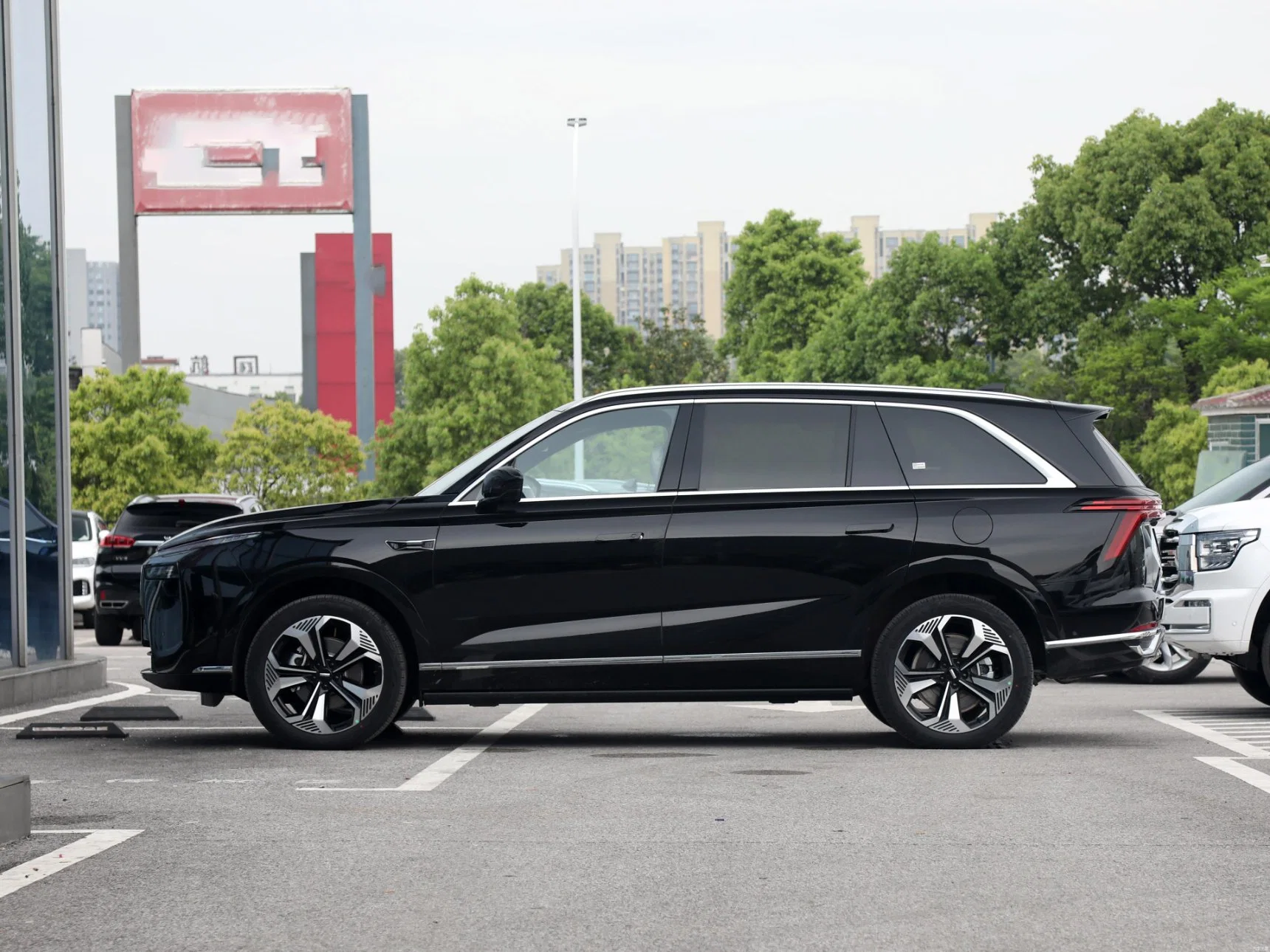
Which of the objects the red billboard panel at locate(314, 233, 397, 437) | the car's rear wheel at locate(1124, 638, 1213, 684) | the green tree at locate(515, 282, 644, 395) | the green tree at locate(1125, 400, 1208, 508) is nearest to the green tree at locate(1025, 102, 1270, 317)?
the green tree at locate(1125, 400, 1208, 508)

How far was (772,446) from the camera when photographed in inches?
372

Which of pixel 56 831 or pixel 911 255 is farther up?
pixel 911 255

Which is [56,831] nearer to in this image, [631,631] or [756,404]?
[631,631]

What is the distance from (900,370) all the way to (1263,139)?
13.2 m

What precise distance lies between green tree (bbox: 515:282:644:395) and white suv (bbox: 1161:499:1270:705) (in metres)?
72.3

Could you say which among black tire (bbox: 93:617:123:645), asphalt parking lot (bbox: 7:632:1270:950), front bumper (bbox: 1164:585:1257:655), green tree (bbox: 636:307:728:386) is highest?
green tree (bbox: 636:307:728:386)

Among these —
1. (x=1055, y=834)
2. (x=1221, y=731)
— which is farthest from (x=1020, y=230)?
(x=1055, y=834)

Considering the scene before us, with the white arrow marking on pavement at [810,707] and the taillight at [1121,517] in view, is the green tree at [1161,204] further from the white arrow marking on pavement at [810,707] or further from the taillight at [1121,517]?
the taillight at [1121,517]

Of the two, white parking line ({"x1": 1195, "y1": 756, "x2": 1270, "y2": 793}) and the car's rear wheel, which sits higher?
white parking line ({"x1": 1195, "y1": 756, "x2": 1270, "y2": 793})

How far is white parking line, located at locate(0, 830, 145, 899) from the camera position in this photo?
5.75 meters

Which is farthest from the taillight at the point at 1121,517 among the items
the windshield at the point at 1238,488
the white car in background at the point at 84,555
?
the white car in background at the point at 84,555

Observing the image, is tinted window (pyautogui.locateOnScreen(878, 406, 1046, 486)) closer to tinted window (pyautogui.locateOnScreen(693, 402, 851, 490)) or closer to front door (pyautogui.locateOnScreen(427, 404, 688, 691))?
tinted window (pyautogui.locateOnScreen(693, 402, 851, 490))

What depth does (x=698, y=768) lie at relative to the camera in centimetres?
862

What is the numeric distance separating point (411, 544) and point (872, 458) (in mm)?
2364
